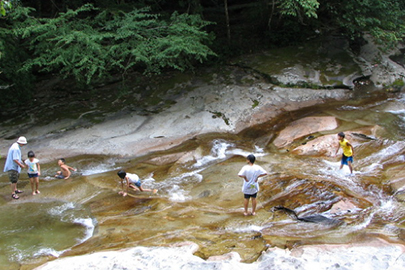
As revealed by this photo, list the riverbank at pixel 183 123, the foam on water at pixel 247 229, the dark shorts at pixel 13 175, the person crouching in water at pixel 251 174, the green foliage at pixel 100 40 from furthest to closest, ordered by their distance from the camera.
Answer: the green foliage at pixel 100 40, the riverbank at pixel 183 123, the dark shorts at pixel 13 175, the person crouching in water at pixel 251 174, the foam on water at pixel 247 229

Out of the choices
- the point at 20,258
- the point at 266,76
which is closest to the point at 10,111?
the point at 20,258

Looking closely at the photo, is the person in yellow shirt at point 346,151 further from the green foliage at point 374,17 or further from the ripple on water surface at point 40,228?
the green foliage at point 374,17

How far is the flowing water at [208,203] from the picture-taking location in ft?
18.9

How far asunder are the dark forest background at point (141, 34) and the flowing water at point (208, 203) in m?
3.06

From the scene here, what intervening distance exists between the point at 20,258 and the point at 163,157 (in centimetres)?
460

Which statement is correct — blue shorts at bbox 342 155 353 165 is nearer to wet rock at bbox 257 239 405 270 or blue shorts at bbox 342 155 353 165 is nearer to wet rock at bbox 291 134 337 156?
wet rock at bbox 291 134 337 156

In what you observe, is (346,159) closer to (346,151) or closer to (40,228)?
(346,151)

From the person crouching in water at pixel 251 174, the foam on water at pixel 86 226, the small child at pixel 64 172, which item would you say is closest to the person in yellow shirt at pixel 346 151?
the person crouching in water at pixel 251 174

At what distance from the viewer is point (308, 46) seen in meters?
15.2

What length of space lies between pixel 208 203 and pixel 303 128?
4.62 metres

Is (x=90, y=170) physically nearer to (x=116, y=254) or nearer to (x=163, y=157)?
(x=163, y=157)

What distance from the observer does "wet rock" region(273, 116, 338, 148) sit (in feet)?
33.6

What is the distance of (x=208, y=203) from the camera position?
7250 mm

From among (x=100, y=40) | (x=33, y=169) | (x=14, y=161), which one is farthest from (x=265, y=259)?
(x=100, y=40)
